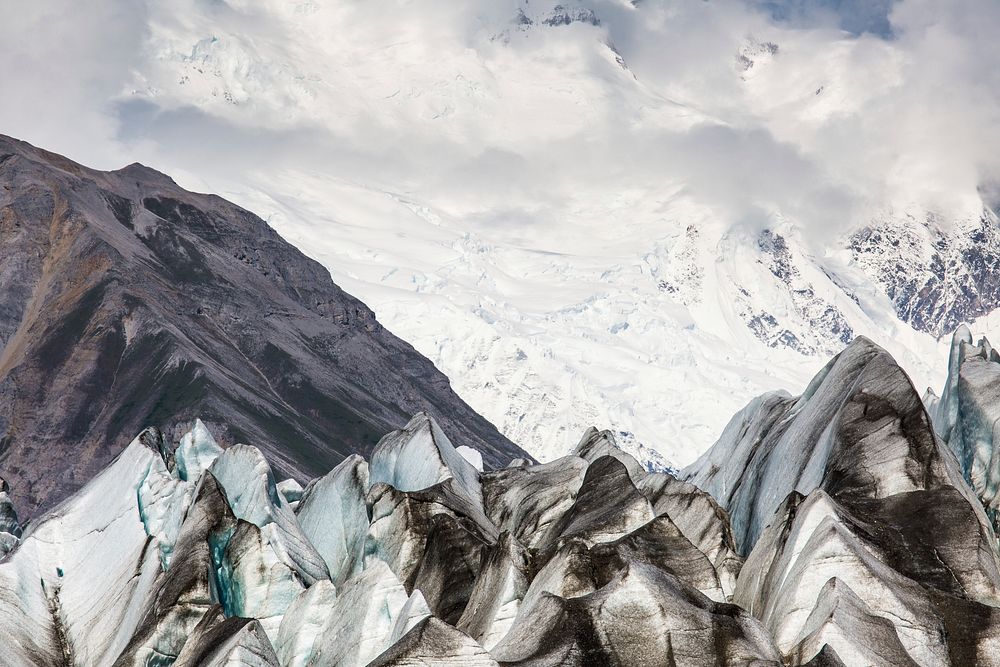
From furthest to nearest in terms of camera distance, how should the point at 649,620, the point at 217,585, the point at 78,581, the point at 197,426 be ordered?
the point at 197,426 → the point at 78,581 → the point at 217,585 → the point at 649,620

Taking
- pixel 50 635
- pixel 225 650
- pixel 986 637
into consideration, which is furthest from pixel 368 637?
pixel 986 637

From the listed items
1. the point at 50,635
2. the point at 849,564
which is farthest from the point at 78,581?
the point at 849,564

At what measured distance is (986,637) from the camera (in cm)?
2653

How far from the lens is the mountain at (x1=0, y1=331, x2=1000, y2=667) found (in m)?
26.6

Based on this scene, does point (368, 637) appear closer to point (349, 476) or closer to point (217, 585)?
point (217, 585)

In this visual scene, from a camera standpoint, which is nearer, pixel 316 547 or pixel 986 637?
pixel 986 637

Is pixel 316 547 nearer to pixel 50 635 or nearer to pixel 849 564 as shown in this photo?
pixel 50 635

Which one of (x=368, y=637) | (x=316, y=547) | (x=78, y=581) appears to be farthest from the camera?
(x=316, y=547)

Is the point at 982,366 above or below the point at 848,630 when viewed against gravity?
above

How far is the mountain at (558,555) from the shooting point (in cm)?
2656

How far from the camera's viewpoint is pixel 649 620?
26406 mm

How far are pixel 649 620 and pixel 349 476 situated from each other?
22.7 meters

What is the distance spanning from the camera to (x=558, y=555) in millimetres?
31406

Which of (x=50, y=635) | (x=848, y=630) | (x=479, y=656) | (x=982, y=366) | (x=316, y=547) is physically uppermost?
(x=982, y=366)
